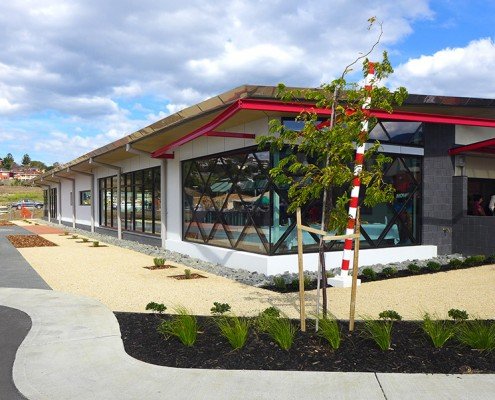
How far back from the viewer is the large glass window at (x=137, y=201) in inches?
666

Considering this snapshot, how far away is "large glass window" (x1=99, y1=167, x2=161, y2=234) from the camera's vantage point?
55.5ft

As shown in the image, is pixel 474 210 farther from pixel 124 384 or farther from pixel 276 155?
pixel 124 384

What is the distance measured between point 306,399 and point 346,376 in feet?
2.09

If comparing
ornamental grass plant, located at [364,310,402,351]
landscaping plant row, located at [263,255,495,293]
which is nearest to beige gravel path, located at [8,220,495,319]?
landscaping plant row, located at [263,255,495,293]

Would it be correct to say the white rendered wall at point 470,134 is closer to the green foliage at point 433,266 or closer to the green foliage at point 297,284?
the green foliage at point 433,266

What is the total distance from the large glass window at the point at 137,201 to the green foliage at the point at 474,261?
9679 mm

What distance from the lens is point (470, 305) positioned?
24.3ft

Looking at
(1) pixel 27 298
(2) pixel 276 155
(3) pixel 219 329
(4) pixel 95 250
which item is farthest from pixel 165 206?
(3) pixel 219 329

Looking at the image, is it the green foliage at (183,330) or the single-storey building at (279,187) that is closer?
the green foliage at (183,330)

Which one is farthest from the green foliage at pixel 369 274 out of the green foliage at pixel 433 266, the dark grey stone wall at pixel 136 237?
the dark grey stone wall at pixel 136 237

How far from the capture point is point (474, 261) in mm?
11359

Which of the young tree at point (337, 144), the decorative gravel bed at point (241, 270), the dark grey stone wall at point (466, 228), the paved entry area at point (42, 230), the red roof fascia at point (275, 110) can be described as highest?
the red roof fascia at point (275, 110)

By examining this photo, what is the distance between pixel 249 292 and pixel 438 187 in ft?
22.4

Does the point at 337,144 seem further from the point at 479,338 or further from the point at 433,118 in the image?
the point at 433,118
